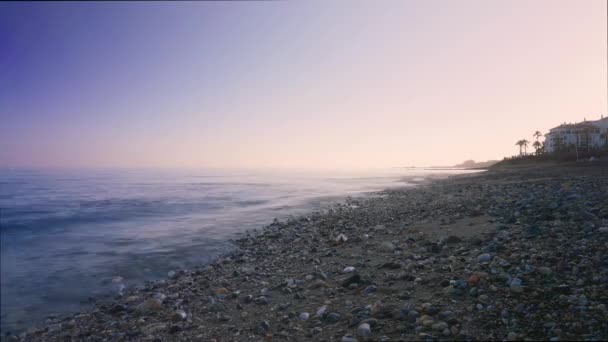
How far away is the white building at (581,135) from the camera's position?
2840 inches

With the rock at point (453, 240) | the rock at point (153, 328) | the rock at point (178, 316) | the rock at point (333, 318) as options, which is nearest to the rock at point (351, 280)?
the rock at point (333, 318)

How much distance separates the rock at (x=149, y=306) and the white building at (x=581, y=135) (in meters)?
87.3

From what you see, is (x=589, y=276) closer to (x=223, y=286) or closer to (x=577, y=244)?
(x=577, y=244)

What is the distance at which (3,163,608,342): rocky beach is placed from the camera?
12.2ft

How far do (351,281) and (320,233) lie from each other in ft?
19.5

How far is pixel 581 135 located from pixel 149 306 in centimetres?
10344

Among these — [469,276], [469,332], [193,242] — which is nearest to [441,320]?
[469,332]

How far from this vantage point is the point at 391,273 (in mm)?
6105

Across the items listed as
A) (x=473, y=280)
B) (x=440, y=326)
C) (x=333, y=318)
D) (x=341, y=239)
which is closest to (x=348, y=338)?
(x=333, y=318)

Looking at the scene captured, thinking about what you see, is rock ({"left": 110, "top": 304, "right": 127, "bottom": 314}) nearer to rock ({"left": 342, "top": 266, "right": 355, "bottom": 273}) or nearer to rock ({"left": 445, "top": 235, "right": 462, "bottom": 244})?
rock ({"left": 342, "top": 266, "right": 355, "bottom": 273})

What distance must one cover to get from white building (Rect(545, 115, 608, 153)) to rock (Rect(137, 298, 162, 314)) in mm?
Answer: 87320

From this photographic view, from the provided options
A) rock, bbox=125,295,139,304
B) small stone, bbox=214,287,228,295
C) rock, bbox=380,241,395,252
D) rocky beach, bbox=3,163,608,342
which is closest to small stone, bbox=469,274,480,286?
rocky beach, bbox=3,163,608,342

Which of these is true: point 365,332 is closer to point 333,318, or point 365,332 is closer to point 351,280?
point 333,318

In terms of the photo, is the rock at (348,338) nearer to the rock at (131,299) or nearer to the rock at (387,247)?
the rock at (387,247)
